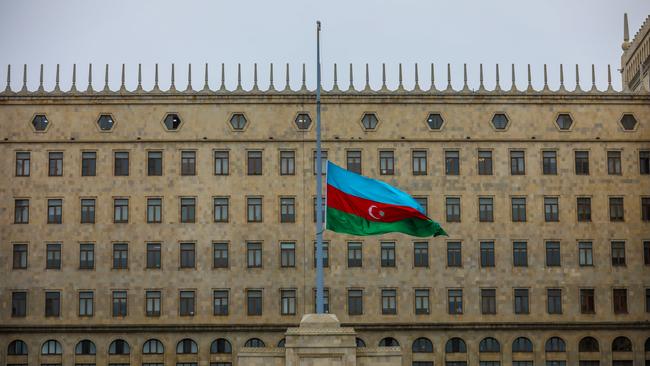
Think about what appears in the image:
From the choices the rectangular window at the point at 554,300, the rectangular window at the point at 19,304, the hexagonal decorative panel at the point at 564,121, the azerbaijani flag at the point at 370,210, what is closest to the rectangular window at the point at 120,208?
the rectangular window at the point at 19,304

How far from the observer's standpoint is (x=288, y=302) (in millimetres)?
67812

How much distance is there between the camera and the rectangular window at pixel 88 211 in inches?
2697

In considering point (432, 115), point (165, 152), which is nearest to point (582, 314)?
point (432, 115)

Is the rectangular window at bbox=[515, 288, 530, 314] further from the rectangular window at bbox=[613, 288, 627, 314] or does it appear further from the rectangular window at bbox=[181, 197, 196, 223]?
the rectangular window at bbox=[181, 197, 196, 223]

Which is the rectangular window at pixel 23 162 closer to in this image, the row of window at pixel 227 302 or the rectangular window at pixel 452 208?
the row of window at pixel 227 302

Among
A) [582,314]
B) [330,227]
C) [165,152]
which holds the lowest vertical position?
[582,314]

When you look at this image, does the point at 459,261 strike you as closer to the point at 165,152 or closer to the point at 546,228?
the point at 546,228

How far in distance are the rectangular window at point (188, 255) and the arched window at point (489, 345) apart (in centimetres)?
1849

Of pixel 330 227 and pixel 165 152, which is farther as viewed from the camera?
pixel 165 152

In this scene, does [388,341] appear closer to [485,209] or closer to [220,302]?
[485,209]

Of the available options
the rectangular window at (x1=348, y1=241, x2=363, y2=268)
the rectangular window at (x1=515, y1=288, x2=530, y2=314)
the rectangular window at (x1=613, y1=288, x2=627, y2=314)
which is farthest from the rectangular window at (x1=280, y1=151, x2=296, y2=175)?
the rectangular window at (x1=613, y1=288, x2=627, y2=314)

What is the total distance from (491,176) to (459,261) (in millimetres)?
5754

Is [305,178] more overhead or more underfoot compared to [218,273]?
more overhead

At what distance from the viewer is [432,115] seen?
69500 mm
